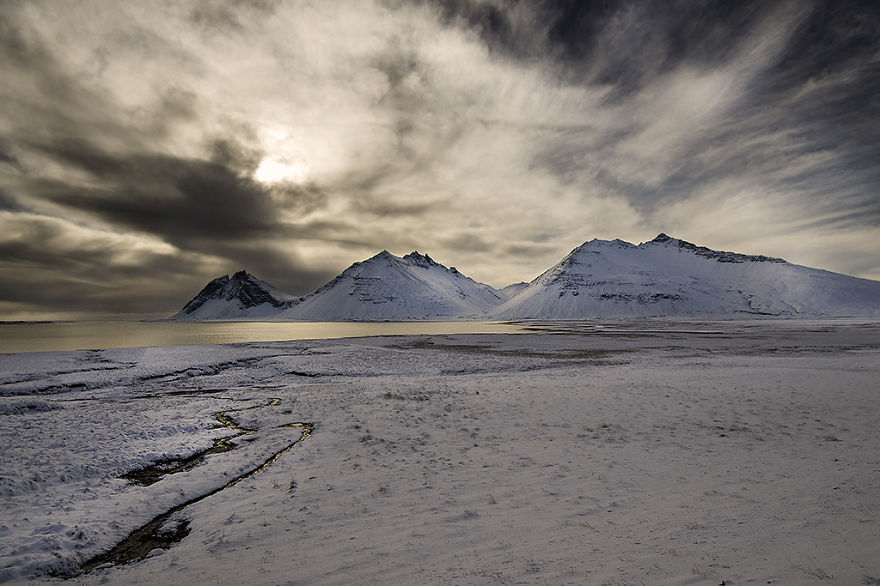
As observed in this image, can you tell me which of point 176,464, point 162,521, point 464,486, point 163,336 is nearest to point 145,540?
point 162,521

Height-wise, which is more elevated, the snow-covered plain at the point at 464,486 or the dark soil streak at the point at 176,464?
the snow-covered plain at the point at 464,486

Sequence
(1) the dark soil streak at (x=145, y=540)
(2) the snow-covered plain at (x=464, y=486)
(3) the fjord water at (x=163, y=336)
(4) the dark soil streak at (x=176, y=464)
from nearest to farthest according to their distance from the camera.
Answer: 1. (2) the snow-covered plain at (x=464, y=486)
2. (1) the dark soil streak at (x=145, y=540)
3. (4) the dark soil streak at (x=176, y=464)
4. (3) the fjord water at (x=163, y=336)

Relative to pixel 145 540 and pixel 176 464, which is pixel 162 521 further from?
pixel 176 464

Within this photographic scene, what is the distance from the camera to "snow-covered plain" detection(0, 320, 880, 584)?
6394 millimetres

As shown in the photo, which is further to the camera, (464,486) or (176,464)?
(176,464)

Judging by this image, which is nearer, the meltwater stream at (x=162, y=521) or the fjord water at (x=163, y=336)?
the meltwater stream at (x=162, y=521)

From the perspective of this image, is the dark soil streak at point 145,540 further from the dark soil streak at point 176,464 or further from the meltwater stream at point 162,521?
the dark soil streak at point 176,464

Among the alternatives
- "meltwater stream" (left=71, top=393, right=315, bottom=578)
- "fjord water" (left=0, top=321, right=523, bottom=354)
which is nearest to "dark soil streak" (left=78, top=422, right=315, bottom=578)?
"meltwater stream" (left=71, top=393, right=315, bottom=578)

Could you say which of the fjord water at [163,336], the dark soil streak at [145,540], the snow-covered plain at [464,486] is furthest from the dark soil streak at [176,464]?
the fjord water at [163,336]

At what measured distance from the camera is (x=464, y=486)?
9422mm

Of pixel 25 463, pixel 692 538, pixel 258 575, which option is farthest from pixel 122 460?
pixel 692 538

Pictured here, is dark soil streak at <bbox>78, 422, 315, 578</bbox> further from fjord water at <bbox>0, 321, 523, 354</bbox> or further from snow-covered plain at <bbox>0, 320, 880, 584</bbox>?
fjord water at <bbox>0, 321, 523, 354</bbox>

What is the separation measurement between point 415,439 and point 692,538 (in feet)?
27.8

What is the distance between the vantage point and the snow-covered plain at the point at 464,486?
21.0 ft
